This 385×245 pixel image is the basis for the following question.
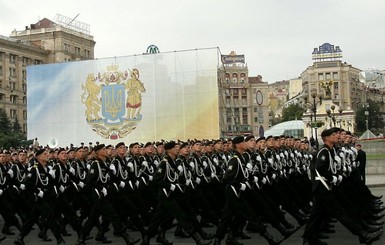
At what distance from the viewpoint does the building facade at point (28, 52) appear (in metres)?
78.5

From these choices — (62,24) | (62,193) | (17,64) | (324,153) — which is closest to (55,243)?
(62,193)

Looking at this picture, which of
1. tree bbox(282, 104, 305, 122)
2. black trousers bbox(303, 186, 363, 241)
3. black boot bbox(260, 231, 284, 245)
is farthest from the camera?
tree bbox(282, 104, 305, 122)

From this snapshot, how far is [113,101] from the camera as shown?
43.6m

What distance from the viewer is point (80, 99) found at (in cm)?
4450

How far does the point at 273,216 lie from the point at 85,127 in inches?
1421

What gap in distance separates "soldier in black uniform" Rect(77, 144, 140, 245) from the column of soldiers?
2cm

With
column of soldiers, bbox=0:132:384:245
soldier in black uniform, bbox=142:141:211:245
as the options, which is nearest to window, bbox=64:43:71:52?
column of soldiers, bbox=0:132:384:245

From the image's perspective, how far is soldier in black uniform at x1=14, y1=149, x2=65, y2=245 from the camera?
10.2 metres

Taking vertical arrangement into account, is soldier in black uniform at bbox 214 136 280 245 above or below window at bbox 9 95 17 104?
below

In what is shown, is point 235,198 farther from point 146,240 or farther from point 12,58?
point 12,58

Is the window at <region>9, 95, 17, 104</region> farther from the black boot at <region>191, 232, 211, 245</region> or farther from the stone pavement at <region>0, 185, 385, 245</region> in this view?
the black boot at <region>191, 232, 211, 245</region>

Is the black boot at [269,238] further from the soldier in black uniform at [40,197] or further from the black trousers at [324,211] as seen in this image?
the soldier in black uniform at [40,197]

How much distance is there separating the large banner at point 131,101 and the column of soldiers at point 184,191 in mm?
28635

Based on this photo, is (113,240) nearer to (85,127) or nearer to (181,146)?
(181,146)
